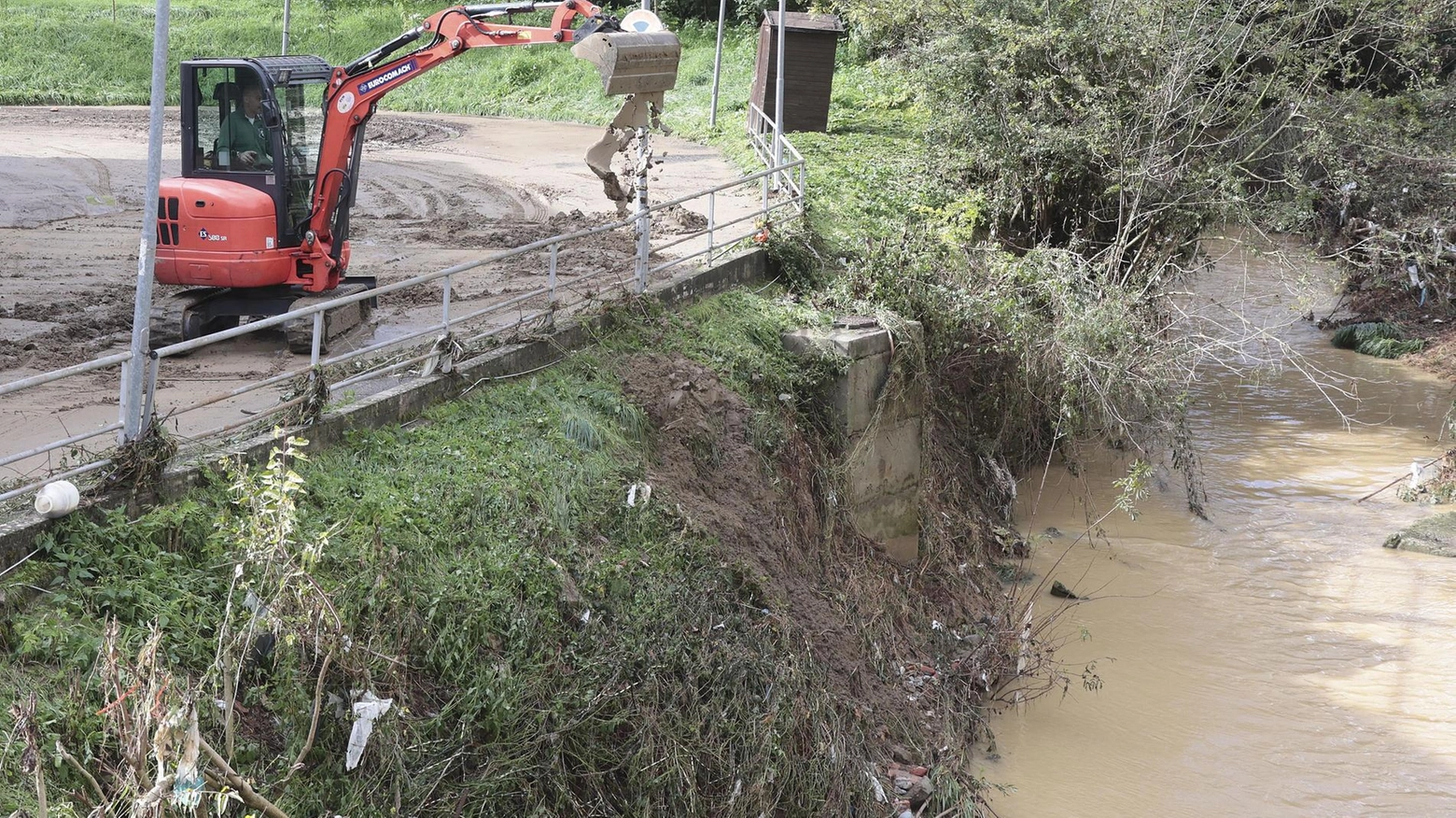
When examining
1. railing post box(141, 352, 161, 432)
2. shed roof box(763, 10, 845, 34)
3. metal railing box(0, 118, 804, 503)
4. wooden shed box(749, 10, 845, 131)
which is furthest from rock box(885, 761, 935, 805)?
shed roof box(763, 10, 845, 34)

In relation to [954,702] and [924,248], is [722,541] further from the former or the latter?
[924,248]

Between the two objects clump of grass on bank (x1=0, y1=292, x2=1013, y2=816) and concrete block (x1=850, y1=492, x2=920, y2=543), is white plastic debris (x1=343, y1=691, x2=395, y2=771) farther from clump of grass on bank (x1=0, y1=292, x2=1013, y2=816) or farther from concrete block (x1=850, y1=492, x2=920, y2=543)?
concrete block (x1=850, y1=492, x2=920, y2=543)

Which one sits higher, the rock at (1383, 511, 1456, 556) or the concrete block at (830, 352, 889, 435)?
the concrete block at (830, 352, 889, 435)

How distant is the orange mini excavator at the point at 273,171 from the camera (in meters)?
12.6

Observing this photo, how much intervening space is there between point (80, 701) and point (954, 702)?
24.8 feet

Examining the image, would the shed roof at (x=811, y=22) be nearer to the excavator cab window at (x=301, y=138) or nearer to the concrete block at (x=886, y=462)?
the concrete block at (x=886, y=462)

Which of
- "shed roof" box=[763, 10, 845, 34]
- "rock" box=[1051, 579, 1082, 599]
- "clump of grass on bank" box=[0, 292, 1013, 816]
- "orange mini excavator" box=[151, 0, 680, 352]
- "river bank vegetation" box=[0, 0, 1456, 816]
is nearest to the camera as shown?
"clump of grass on bank" box=[0, 292, 1013, 816]

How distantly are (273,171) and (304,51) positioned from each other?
1204 inches

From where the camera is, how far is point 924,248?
1666 centimetres

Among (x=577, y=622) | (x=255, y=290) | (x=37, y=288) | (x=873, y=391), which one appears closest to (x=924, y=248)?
(x=873, y=391)

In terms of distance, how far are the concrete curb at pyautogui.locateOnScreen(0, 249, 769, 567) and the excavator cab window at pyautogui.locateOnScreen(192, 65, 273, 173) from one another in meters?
3.84

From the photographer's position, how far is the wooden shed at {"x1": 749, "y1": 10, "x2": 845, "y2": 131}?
2534cm

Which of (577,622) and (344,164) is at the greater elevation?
(344,164)

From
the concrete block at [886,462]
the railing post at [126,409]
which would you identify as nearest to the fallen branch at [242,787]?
the railing post at [126,409]
